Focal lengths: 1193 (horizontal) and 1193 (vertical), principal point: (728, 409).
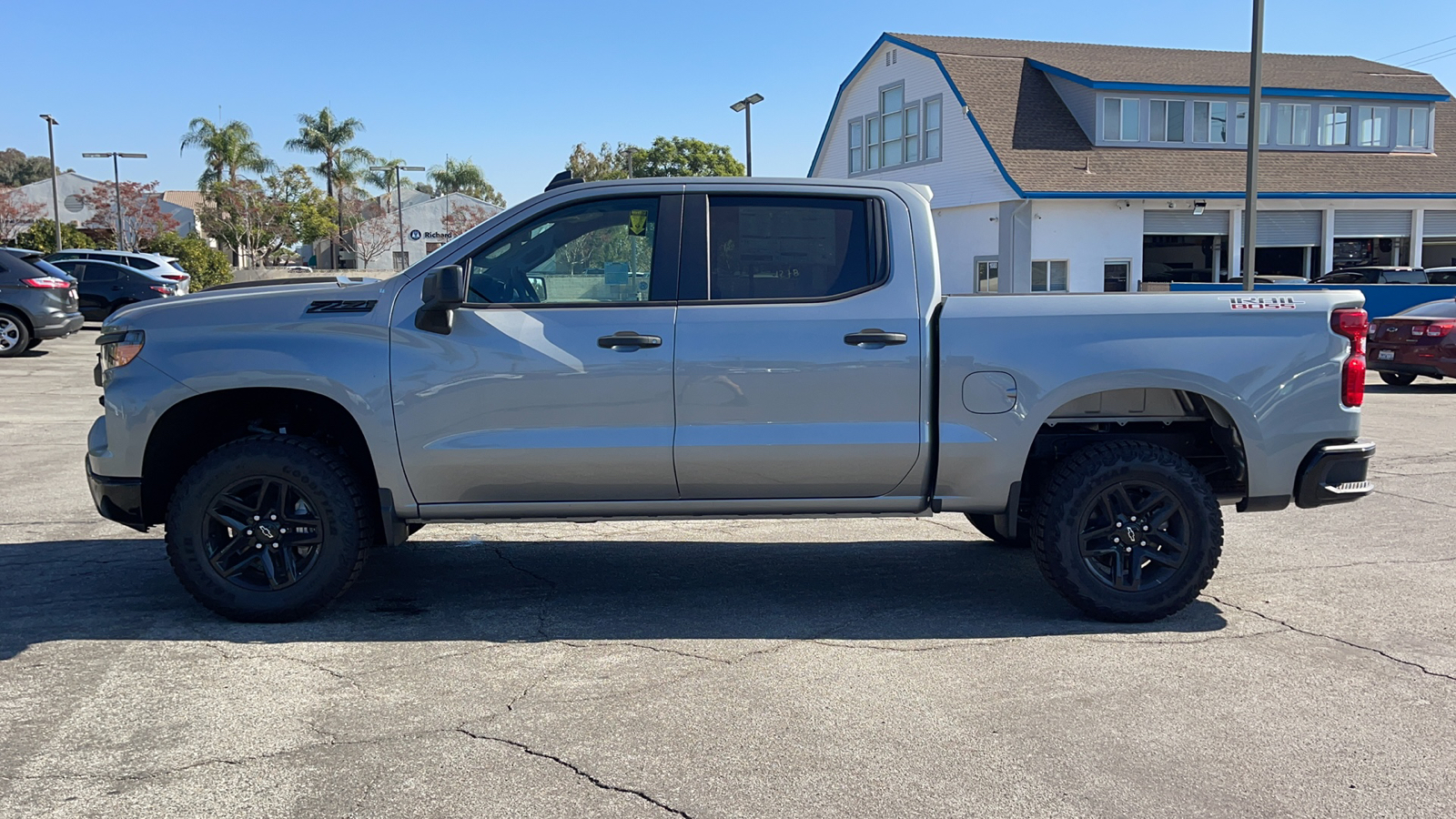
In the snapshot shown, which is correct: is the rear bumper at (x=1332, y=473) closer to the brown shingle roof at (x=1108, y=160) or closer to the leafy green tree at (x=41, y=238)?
the brown shingle roof at (x=1108, y=160)

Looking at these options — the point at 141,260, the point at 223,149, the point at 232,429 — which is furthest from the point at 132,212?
the point at 232,429

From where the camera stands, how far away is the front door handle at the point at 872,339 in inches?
208

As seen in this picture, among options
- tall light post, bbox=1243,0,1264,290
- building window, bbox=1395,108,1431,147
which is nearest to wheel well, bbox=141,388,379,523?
tall light post, bbox=1243,0,1264,290

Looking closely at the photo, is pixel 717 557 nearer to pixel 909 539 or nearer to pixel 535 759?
pixel 909 539

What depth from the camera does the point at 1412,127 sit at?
122 ft

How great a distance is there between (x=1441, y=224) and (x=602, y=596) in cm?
3832

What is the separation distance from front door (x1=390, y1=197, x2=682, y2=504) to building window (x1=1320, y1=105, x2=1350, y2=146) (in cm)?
3681

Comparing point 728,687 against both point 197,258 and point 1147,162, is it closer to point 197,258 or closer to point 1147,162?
point 1147,162

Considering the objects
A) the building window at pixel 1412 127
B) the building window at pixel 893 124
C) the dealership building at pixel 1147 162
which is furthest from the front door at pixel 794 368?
the building window at pixel 1412 127

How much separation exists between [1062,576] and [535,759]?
266 cm

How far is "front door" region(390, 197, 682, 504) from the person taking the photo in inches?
207

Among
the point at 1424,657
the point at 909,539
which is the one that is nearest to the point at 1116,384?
the point at 1424,657

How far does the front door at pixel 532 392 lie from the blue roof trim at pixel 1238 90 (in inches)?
1223

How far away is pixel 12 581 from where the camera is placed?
608cm
